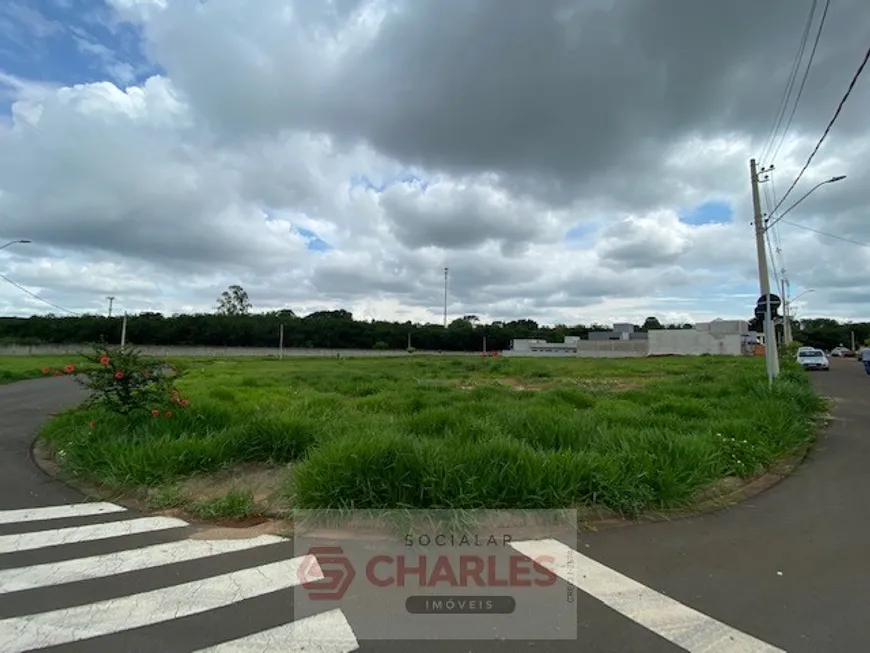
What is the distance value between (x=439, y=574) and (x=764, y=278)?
47.8 ft

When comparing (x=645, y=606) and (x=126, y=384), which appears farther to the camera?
(x=126, y=384)

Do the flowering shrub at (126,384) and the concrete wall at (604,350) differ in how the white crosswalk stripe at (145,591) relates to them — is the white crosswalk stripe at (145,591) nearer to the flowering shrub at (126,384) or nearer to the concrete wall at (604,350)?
the flowering shrub at (126,384)

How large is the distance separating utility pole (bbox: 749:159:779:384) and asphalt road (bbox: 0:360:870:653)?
9442mm

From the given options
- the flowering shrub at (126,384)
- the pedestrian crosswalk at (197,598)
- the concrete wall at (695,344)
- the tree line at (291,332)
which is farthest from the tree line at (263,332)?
the pedestrian crosswalk at (197,598)

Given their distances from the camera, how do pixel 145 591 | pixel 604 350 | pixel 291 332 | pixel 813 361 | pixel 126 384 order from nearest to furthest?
pixel 145 591 → pixel 126 384 → pixel 813 361 → pixel 604 350 → pixel 291 332

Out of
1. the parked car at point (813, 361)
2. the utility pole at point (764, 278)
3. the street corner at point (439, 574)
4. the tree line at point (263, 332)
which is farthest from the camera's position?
the tree line at point (263, 332)

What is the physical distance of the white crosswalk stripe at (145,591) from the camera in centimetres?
282

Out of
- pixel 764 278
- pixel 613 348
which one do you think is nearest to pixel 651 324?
pixel 613 348

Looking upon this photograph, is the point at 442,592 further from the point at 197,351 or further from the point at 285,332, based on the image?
the point at 285,332

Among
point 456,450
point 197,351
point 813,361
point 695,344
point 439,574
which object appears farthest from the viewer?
point 197,351

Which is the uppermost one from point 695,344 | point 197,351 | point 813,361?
point 695,344

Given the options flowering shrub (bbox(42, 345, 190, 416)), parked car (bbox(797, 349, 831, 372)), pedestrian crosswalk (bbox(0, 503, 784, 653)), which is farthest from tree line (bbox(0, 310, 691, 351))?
pedestrian crosswalk (bbox(0, 503, 784, 653))

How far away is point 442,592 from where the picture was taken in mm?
3406

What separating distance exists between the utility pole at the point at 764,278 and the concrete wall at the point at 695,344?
60695 millimetres
